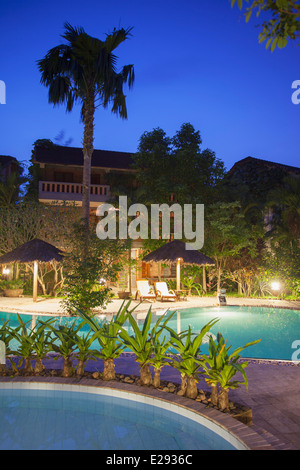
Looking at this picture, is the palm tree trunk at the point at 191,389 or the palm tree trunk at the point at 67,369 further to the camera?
the palm tree trunk at the point at 67,369

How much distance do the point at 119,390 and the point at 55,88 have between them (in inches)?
426

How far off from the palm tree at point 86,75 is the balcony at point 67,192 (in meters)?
8.61

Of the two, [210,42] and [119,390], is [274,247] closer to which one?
[210,42]

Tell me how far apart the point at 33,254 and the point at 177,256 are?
602 centimetres

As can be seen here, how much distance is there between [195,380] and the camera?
15.0 feet

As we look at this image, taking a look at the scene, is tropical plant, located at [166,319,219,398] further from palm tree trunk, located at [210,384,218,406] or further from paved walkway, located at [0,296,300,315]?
paved walkway, located at [0,296,300,315]

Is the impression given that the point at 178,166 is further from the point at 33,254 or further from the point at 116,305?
the point at 33,254

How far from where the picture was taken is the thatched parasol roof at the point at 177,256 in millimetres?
16203

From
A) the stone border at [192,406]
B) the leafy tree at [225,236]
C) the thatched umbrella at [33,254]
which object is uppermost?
the leafy tree at [225,236]

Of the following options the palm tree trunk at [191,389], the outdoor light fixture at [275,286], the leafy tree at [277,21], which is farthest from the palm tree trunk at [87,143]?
the leafy tree at [277,21]

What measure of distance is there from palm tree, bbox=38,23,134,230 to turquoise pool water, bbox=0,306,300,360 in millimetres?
4407

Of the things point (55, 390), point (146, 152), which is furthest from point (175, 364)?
point (146, 152)

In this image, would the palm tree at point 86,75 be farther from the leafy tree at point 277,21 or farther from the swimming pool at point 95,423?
the leafy tree at point 277,21
